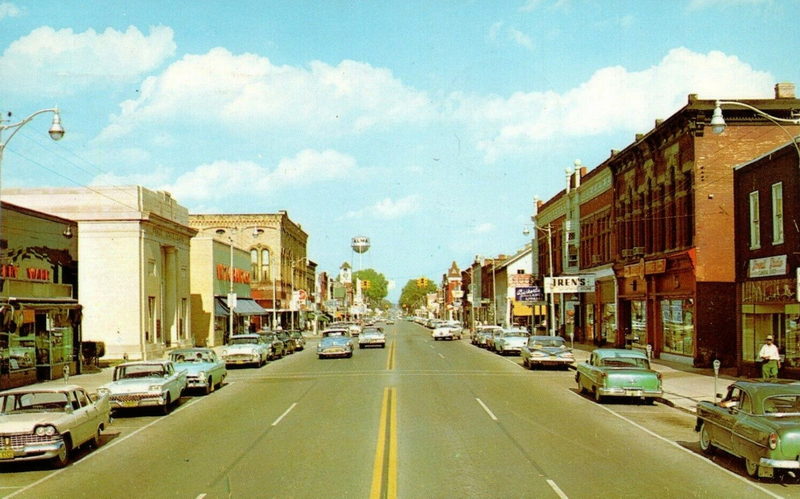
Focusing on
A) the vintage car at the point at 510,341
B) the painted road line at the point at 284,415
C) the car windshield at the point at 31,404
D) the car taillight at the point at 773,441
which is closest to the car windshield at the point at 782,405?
the car taillight at the point at 773,441

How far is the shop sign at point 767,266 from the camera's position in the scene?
26.1 meters

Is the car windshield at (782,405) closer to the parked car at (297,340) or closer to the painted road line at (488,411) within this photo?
the painted road line at (488,411)

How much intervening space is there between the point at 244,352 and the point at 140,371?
1560cm

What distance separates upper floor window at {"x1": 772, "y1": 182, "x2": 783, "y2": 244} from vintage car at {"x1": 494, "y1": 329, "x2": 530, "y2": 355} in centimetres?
1801

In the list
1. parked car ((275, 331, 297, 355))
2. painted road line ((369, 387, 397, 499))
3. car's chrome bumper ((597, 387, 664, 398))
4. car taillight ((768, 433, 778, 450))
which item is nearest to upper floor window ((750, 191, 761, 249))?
car's chrome bumper ((597, 387, 664, 398))

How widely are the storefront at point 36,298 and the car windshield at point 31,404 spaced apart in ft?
38.3

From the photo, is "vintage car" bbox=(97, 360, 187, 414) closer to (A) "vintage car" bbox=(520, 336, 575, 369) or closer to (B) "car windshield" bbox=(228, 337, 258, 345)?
(B) "car windshield" bbox=(228, 337, 258, 345)

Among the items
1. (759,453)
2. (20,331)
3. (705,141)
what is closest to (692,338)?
(705,141)

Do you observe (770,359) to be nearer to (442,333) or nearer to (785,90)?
(785,90)

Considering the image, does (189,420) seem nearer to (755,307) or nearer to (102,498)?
(102,498)

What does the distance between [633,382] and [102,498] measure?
14.5 m

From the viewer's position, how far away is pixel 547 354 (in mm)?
33219

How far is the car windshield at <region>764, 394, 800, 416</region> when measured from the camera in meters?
12.0

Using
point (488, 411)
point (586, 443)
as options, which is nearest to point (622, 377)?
point (488, 411)
